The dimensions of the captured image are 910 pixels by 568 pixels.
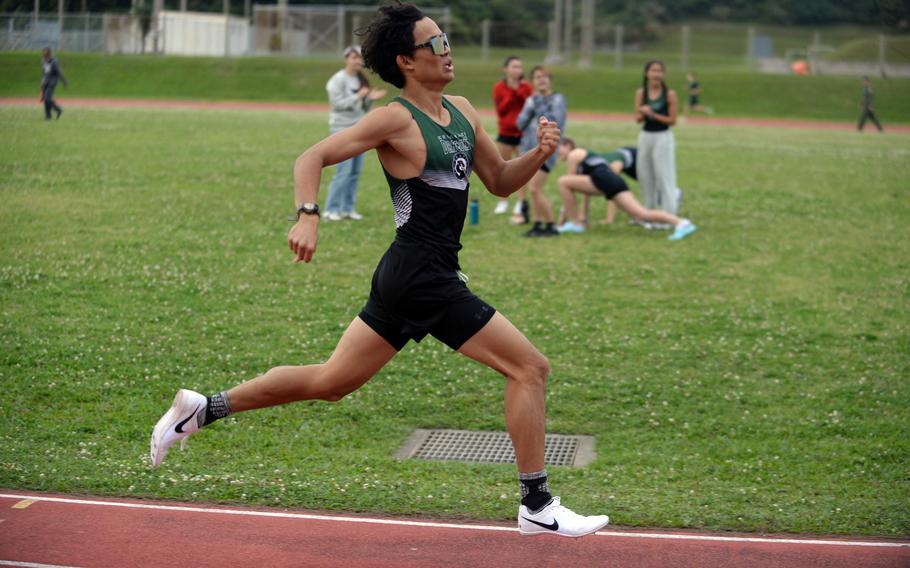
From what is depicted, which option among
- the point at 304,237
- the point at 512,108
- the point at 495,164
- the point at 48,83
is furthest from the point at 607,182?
the point at 48,83

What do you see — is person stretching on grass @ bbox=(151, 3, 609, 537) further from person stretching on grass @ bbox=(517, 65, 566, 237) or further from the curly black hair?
person stretching on grass @ bbox=(517, 65, 566, 237)

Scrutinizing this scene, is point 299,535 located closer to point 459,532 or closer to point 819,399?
point 459,532

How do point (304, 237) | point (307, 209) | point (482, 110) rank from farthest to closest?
1. point (482, 110)
2. point (307, 209)
3. point (304, 237)

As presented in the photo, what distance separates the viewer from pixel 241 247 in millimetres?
12828

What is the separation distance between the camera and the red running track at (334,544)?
17.2ft

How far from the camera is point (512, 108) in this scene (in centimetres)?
1566

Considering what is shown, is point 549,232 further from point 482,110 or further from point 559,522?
point 482,110

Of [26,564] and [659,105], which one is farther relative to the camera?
[659,105]

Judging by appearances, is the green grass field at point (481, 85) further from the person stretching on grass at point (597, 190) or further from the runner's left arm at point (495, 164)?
the runner's left arm at point (495, 164)

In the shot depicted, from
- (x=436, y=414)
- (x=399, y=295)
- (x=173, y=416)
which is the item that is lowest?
(x=436, y=414)

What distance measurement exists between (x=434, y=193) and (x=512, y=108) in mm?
10871

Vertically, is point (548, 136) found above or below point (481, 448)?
above

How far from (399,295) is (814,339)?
6.07 meters

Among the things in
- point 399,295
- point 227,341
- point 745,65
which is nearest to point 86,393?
point 227,341
